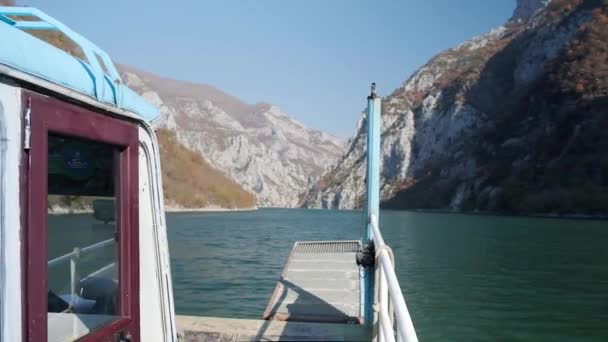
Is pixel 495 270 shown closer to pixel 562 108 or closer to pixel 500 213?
pixel 500 213

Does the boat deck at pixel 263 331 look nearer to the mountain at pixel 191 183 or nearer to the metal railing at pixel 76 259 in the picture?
the metal railing at pixel 76 259

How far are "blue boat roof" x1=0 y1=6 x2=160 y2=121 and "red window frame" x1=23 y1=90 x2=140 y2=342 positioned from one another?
10cm

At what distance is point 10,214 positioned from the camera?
197cm

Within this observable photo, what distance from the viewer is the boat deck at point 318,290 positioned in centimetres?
788

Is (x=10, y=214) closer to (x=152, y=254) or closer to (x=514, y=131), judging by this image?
(x=152, y=254)

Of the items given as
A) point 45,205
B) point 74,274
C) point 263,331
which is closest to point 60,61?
point 45,205

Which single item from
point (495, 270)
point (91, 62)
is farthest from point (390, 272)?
point (495, 270)

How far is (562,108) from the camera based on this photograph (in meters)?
91.1

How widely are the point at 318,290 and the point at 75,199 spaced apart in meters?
7.22

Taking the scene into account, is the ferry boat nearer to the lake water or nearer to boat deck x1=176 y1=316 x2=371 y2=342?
boat deck x1=176 y1=316 x2=371 y2=342

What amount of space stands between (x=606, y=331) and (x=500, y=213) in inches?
3080

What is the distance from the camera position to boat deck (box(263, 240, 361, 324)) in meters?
7.88

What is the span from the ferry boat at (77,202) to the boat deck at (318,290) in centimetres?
438

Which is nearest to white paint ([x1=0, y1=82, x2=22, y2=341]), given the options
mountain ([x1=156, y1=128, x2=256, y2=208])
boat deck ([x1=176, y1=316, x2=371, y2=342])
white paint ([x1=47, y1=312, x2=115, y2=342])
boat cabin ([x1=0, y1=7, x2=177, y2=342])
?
boat cabin ([x1=0, y1=7, x2=177, y2=342])
